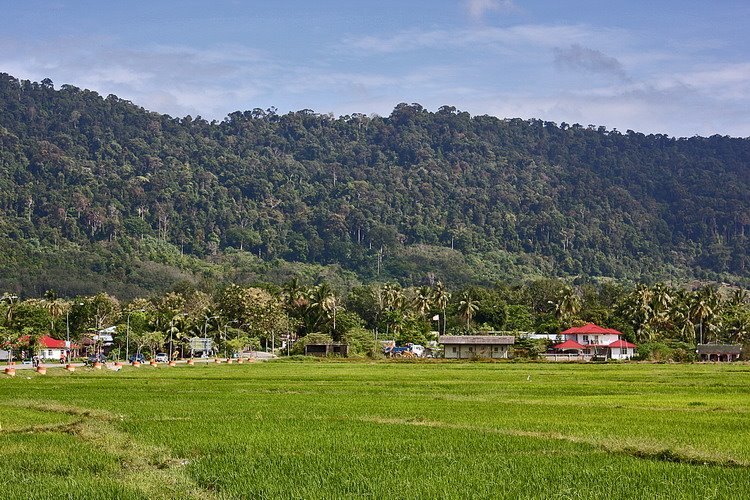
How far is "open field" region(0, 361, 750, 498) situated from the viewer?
65.1ft

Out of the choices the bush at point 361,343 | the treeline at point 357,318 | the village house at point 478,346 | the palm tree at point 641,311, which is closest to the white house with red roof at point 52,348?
the treeline at point 357,318

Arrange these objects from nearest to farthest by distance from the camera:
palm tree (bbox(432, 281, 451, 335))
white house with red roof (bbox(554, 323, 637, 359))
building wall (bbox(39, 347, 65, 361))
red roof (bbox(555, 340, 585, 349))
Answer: white house with red roof (bbox(554, 323, 637, 359))
red roof (bbox(555, 340, 585, 349))
building wall (bbox(39, 347, 65, 361))
palm tree (bbox(432, 281, 451, 335))

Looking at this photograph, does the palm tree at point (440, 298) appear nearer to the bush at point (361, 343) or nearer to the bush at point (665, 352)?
the bush at point (361, 343)

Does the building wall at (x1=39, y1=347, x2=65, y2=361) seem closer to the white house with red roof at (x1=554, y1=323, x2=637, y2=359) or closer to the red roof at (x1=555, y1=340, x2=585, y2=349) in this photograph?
the red roof at (x1=555, y1=340, x2=585, y2=349)

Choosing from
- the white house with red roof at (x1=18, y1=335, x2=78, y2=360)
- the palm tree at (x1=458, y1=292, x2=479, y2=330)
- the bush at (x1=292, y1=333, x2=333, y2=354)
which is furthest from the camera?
the palm tree at (x1=458, y1=292, x2=479, y2=330)

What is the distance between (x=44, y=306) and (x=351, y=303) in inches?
2085

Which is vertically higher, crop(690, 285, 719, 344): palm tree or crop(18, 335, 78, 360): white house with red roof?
crop(690, 285, 719, 344): palm tree

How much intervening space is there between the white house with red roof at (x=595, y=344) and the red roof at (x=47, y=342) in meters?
63.9

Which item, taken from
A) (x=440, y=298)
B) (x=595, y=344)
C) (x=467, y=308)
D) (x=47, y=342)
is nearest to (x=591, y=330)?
(x=595, y=344)

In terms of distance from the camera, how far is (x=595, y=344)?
128750 mm

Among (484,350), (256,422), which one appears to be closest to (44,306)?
(484,350)

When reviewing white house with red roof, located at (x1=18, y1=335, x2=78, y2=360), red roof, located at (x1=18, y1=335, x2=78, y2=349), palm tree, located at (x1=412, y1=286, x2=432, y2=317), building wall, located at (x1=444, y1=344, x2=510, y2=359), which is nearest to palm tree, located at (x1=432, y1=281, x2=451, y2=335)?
palm tree, located at (x1=412, y1=286, x2=432, y2=317)

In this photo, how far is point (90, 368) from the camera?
85562 millimetres

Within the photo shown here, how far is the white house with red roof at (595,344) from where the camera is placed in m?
126
